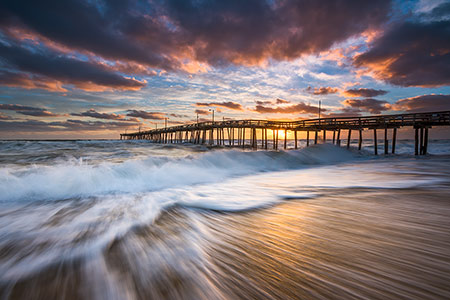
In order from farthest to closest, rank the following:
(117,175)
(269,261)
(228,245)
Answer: (117,175)
(228,245)
(269,261)

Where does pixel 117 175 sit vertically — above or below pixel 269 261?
above

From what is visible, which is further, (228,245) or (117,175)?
(117,175)

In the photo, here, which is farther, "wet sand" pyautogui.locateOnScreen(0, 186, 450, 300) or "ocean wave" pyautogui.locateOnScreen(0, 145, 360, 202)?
"ocean wave" pyautogui.locateOnScreen(0, 145, 360, 202)

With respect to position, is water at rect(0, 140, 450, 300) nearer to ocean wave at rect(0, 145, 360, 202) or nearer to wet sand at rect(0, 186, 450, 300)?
wet sand at rect(0, 186, 450, 300)

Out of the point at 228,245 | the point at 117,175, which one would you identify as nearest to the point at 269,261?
the point at 228,245

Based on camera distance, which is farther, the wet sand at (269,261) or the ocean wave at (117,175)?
the ocean wave at (117,175)

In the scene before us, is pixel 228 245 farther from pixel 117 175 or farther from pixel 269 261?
pixel 117 175

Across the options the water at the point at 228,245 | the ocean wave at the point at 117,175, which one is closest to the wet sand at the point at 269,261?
the water at the point at 228,245

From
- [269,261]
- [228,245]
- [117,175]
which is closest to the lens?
[269,261]

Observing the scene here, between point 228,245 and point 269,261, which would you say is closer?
point 269,261

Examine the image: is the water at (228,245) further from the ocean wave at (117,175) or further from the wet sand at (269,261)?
the ocean wave at (117,175)

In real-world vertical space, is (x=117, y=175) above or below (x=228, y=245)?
above

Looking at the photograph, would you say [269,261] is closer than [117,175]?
Yes

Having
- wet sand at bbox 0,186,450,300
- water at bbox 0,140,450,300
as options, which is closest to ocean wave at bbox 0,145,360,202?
water at bbox 0,140,450,300
